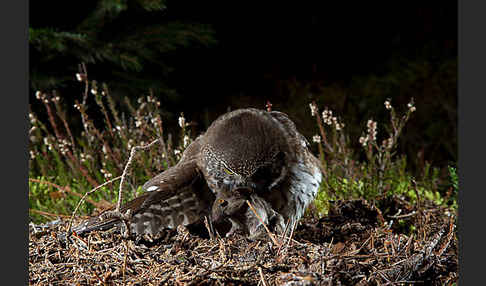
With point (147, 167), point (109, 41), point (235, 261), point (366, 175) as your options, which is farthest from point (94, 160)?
point (235, 261)

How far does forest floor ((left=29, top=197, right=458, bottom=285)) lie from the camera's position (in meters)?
1.87

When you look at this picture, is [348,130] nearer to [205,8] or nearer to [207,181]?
[205,8]

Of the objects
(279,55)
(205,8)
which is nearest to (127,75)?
(205,8)

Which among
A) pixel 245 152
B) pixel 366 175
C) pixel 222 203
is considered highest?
pixel 245 152

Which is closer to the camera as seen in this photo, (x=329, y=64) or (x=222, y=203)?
(x=222, y=203)

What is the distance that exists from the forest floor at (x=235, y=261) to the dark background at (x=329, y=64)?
11.7 feet

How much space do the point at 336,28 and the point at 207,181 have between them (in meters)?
4.94

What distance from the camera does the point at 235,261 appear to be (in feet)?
6.56

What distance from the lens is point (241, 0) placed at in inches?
243

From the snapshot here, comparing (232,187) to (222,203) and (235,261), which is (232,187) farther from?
(235,261)

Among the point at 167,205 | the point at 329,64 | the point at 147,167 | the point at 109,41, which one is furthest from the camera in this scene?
the point at 329,64

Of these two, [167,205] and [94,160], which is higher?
[167,205]

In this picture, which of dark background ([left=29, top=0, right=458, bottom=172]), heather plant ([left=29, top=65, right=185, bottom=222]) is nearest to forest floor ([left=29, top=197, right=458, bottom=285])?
heather plant ([left=29, top=65, right=185, bottom=222])

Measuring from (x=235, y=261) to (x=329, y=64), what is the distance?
5.34 m
